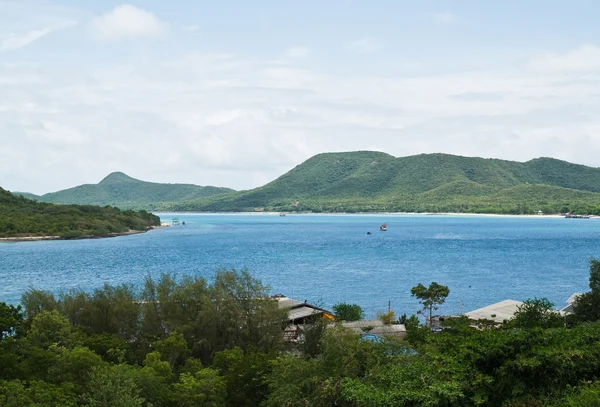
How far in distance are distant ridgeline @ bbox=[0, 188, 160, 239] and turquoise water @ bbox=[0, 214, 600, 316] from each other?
7.52m

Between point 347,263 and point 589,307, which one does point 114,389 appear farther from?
point 347,263

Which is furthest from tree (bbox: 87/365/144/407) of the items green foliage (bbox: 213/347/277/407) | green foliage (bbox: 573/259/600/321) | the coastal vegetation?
green foliage (bbox: 573/259/600/321)

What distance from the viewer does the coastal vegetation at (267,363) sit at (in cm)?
1659

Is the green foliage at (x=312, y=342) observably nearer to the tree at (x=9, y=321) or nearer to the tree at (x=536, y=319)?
the tree at (x=536, y=319)

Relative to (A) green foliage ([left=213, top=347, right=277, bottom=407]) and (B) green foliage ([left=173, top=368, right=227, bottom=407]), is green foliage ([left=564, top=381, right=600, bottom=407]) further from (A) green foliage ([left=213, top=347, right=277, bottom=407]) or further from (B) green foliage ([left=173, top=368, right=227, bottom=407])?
(B) green foliage ([left=173, top=368, right=227, bottom=407])

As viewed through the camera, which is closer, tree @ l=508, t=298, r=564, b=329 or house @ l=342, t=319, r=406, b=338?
tree @ l=508, t=298, r=564, b=329

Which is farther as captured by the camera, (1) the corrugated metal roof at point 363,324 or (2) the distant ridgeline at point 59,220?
(2) the distant ridgeline at point 59,220

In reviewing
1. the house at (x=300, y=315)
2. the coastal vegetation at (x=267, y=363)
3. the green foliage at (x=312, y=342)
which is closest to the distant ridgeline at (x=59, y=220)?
the house at (x=300, y=315)

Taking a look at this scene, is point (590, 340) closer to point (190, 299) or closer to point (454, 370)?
point (454, 370)

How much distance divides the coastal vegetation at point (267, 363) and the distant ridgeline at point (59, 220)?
102978 millimetres

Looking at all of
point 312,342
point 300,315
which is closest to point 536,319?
point 312,342

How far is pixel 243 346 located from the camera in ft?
90.2

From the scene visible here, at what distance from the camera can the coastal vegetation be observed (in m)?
16.6

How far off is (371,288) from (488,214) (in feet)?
457
